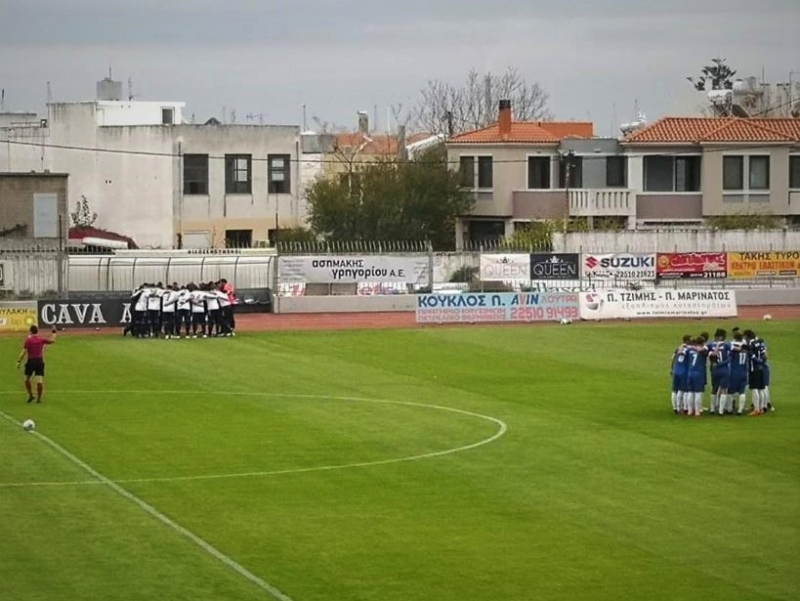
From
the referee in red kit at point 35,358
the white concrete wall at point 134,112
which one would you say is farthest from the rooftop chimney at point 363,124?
the referee in red kit at point 35,358

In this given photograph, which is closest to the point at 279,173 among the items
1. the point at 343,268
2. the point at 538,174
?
the point at 538,174

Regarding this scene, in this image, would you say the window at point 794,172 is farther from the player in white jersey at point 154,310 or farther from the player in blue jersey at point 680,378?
the player in blue jersey at point 680,378

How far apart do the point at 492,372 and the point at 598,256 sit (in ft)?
67.8

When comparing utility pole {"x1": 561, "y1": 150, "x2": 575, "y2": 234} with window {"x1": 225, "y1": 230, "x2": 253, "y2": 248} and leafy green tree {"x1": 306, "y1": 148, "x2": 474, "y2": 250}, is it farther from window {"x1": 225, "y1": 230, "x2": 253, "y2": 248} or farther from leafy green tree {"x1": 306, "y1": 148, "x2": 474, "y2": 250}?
window {"x1": 225, "y1": 230, "x2": 253, "y2": 248}

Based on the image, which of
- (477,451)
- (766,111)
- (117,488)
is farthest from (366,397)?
(766,111)

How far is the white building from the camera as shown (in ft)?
275

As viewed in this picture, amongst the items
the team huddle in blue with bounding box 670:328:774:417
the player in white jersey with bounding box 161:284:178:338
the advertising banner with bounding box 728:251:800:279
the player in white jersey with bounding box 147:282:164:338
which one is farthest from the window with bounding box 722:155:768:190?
the team huddle in blue with bounding box 670:328:774:417

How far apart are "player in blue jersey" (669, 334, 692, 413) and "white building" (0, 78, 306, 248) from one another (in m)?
53.1

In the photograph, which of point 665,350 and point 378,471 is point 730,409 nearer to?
point 378,471

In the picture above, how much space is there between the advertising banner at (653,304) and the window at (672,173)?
1981 cm

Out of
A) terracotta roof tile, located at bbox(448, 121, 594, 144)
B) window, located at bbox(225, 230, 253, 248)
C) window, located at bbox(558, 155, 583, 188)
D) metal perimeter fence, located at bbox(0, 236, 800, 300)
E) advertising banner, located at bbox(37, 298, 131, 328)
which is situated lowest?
advertising banner, located at bbox(37, 298, 131, 328)

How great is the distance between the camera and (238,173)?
84625mm

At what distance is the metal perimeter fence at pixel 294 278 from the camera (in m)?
58.4

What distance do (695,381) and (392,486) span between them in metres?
9.62
